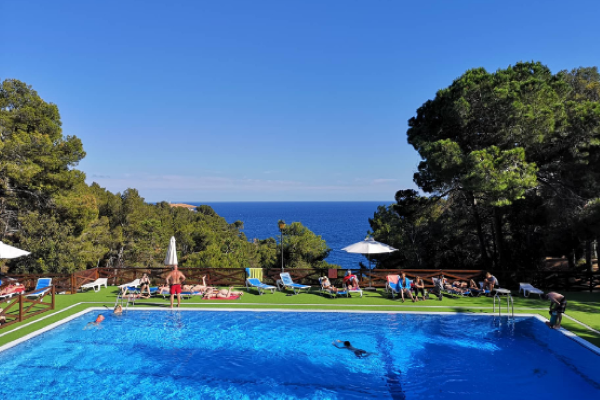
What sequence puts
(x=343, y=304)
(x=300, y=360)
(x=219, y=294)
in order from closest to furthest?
(x=300, y=360) → (x=343, y=304) → (x=219, y=294)

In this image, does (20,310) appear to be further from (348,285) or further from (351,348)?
(348,285)

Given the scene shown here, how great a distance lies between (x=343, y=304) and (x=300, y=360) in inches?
167

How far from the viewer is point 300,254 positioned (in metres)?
27.7

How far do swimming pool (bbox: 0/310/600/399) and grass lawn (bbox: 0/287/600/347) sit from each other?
80cm

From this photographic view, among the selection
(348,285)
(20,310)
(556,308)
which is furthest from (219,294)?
(556,308)

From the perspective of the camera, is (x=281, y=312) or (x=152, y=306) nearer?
(x=281, y=312)

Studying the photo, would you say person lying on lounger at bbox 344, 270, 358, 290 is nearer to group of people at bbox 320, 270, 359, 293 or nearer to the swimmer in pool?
group of people at bbox 320, 270, 359, 293

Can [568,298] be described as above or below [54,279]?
below

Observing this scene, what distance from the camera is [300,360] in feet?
25.7

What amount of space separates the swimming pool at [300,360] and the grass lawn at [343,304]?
31.7 inches

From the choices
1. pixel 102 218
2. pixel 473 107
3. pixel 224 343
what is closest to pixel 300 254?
pixel 102 218

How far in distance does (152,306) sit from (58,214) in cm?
974

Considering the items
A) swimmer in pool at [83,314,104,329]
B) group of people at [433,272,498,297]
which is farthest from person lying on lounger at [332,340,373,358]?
swimmer in pool at [83,314,104,329]

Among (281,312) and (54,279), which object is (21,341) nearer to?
(54,279)
